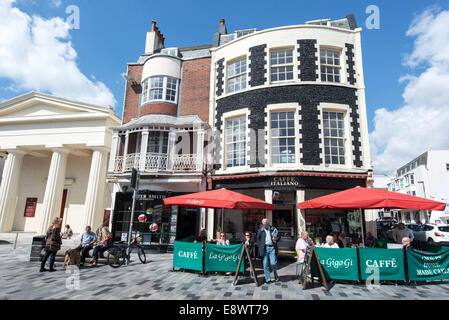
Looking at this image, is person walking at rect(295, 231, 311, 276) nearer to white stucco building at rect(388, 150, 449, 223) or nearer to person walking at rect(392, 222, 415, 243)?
person walking at rect(392, 222, 415, 243)

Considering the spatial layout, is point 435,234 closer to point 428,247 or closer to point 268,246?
point 428,247

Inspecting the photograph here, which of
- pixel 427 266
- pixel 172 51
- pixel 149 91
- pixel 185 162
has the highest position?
pixel 172 51

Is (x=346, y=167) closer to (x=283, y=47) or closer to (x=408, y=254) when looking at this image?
(x=408, y=254)

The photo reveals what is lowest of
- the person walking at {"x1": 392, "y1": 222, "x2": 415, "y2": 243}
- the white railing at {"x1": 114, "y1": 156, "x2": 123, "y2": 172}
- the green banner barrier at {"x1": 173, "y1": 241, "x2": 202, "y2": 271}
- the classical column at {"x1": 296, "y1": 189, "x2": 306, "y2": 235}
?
the green banner barrier at {"x1": 173, "y1": 241, "x2": 202, "y2": 271}

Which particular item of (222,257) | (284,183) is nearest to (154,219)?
(222,257)

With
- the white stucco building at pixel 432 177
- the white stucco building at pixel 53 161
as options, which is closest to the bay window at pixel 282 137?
the white stucco building at pixel 53 161

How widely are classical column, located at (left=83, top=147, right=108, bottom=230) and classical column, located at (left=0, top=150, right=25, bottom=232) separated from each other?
6.52 meters

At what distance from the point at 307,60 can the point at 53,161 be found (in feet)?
56.5

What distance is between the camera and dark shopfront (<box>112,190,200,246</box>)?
488 inches

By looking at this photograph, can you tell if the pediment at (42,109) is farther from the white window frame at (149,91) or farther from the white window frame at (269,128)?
the white window frame at (269,128)

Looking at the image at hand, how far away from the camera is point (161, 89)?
49.2ft

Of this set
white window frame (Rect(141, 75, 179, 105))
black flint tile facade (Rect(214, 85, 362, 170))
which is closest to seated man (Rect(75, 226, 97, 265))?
black flint tile facade (Rect(214, 85, 362, 170))

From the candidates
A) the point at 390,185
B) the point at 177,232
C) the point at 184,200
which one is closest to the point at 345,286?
the point at 184,200

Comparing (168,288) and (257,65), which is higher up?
(257,65)
